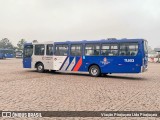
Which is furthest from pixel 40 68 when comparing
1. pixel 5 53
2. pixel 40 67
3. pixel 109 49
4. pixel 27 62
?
pixel 5 53

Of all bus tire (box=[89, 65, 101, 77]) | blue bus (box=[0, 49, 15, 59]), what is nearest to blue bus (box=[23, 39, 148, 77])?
bus tire (box=[89, 65, 101, 77])

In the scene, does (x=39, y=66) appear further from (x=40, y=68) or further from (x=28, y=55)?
(x=28, y=55)

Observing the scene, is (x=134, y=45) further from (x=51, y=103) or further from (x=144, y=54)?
(x=51, y=103)

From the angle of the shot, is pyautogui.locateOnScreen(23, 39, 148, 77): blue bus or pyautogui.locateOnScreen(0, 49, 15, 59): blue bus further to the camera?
pyautogui.locateOnScreen(0, 49, 15, 59): blue bus

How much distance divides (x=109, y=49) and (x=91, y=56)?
1.55 meters

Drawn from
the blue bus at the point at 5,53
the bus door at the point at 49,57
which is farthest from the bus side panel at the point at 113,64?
the blue bus at the point at 5,53

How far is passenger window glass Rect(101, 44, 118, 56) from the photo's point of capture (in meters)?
17.9

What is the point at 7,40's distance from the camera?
14038 centimetres

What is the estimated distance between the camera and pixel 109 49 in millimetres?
18250

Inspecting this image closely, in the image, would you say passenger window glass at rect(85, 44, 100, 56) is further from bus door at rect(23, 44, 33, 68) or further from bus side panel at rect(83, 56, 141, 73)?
bus door at rect(23, 44, 33, 68)

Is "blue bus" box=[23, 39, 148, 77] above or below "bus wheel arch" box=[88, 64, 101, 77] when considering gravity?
above

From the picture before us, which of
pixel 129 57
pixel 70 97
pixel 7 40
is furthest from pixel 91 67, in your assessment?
pixel 7 40

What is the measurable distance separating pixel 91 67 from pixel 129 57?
321 cm

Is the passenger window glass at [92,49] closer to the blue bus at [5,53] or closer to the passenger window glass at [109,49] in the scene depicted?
the passenger window glass at [109,49]
